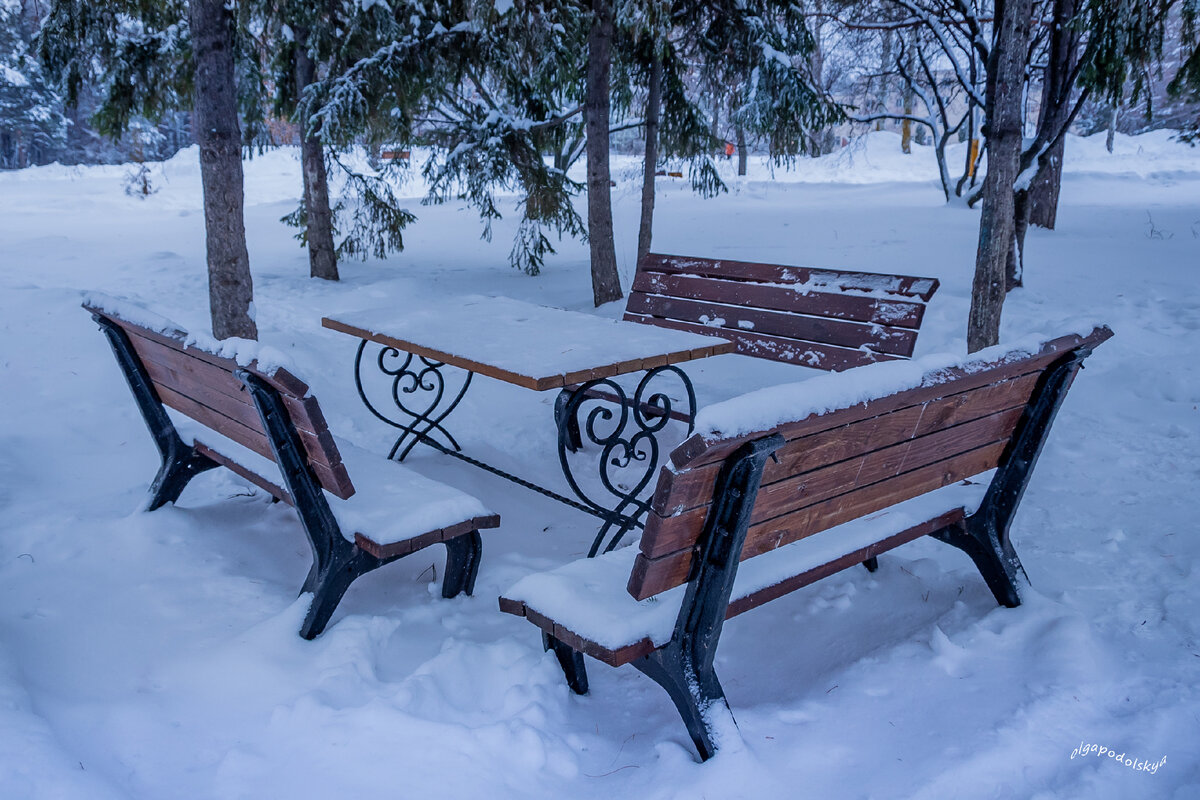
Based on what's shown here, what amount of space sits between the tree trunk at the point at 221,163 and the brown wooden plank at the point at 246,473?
2.32 m

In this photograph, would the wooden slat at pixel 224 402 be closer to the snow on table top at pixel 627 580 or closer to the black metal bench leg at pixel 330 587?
the black metal bench leg at pixel 330 587

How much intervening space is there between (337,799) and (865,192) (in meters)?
16.7

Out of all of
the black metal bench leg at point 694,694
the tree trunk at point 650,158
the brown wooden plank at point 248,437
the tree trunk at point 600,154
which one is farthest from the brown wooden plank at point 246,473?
the tree trunk at point 650,158

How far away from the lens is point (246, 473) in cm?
305

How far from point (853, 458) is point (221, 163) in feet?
14.7

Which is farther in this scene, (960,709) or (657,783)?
(960,709)

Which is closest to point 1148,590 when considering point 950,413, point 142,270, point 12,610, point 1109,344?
point 950,413

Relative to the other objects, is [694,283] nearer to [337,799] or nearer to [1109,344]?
[1109,344]

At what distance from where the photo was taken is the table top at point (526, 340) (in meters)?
3.05

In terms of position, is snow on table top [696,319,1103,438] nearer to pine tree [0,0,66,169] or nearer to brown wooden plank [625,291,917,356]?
brown wooden plank [625,291,917,356]

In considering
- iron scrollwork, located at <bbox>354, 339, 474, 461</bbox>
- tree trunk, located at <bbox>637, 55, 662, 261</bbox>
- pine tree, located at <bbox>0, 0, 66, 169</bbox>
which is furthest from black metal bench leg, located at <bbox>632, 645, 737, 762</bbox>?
pine tree, located at <bbox>0, 0, 66, 169</bbox>

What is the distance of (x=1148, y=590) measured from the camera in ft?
9.50

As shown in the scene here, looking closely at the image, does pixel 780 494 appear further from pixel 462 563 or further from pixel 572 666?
pixel 462 563
